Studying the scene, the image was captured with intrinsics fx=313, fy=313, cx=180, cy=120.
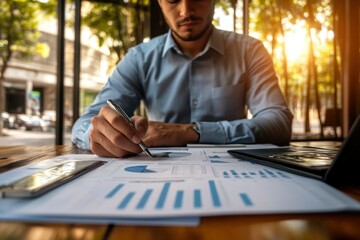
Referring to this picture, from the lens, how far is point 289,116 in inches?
41.4

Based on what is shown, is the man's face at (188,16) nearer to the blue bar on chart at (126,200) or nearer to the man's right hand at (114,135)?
the man's right hand at (114,135)

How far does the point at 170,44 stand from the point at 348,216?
3.67 ft

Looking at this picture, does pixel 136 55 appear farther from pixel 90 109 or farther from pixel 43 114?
pixel 43 114

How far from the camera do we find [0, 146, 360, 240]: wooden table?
216mm

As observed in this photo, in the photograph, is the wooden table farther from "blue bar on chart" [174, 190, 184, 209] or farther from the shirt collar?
the shirt collar

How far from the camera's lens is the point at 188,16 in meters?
1.20

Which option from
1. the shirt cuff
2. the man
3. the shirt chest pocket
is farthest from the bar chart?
the shirt chest pocket

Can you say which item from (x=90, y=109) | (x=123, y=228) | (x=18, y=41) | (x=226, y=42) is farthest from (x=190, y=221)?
(x=18, y=41)

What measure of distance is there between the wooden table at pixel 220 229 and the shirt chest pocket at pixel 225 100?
3.34 ft

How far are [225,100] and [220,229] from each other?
1058 mm

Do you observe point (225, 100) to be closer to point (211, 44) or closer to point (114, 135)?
point (211, 44)

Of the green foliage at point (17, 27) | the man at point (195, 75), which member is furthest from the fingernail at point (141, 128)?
the green foliage at point (17, 27)

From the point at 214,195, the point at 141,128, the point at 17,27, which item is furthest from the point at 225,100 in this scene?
the point at 17,27

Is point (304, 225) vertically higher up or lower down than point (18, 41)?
lower down
